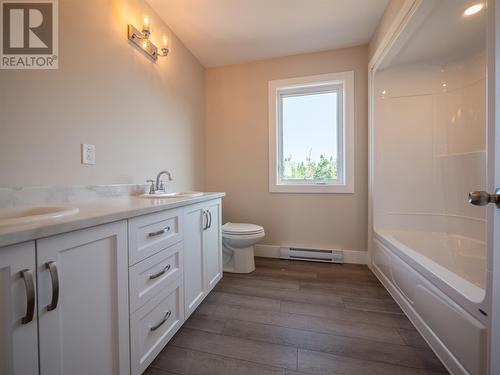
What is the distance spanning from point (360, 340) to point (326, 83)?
7.61ft

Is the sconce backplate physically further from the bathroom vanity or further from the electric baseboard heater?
the electric baseboard heater

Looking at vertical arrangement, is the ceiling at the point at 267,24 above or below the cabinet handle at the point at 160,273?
above

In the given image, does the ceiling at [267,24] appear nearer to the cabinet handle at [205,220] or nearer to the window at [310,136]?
the window at [310,136]

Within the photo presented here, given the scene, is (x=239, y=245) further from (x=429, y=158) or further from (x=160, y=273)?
(x=429, y=158)

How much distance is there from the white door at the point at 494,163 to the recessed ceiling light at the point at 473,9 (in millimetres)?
895

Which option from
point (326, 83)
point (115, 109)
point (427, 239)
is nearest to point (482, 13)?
point (326, 83)

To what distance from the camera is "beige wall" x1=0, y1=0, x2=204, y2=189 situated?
3.14 feet

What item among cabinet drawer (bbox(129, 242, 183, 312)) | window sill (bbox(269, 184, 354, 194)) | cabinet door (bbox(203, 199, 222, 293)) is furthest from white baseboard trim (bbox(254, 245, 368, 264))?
cabinet drawer (bbox(129, 242, 183, 312))

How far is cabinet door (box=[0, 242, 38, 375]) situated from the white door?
59.0 inches

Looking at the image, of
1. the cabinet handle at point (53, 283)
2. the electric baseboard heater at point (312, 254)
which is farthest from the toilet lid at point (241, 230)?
the cabinet handle at point (53, 283)

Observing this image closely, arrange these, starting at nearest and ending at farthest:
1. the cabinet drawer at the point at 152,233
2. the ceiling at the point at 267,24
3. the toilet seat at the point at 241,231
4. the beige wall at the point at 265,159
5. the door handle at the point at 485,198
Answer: the door handle at the point at 485,198 < the cabinet drawer at the point at 152,233 < the ceiling at the point at 267,24 < the toilet seat at the point at 241,231 < the beige wall at the point at 265,159

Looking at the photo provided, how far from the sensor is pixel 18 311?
1.66 ft

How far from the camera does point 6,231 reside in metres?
0.47

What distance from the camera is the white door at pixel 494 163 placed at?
78 centimetres
